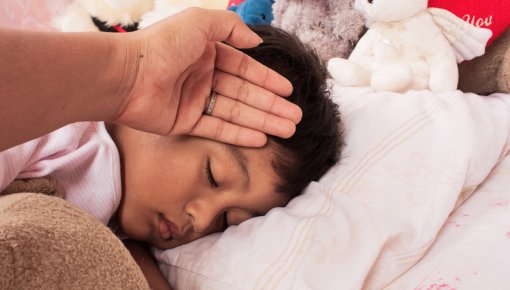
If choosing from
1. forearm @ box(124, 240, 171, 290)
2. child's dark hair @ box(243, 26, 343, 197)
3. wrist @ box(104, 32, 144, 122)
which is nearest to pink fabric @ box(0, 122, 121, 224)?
forearm @ box(124, 240, 171, 290)

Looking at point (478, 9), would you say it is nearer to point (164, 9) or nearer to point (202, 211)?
point (202, 211)

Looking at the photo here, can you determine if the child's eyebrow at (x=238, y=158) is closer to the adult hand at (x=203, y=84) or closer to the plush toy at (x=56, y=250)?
the adult hand at (x=203, y=84)

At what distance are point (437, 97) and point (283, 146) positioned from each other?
0.43 metres

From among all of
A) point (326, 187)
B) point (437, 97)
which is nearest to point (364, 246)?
point (326, 187)

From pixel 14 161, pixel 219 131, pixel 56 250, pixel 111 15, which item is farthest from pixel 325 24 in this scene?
pixel 56 250

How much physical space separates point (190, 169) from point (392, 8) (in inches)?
25.4

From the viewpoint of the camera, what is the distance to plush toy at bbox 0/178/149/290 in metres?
0.49

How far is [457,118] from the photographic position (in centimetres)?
108

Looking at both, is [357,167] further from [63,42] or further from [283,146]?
[63,42]

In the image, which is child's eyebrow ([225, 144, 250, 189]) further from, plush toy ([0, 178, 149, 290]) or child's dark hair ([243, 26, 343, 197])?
plush toy ([0, 178, 149, 290])

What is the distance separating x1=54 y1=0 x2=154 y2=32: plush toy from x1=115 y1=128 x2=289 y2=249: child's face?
2.63ft

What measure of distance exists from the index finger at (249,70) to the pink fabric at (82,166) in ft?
0.97

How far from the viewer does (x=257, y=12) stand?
1493 millimetres

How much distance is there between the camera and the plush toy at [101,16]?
1647mm
